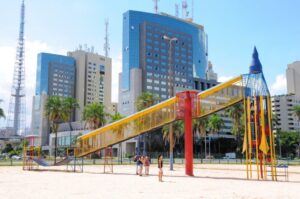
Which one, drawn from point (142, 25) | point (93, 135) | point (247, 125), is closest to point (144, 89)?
point (142, 25)

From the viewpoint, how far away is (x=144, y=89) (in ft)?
470

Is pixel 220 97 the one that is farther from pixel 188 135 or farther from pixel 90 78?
pixel 90 78

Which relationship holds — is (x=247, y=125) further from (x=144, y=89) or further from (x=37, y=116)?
(x=37, y=116)

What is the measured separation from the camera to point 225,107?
91.2 ft

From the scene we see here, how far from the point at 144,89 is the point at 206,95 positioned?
4529 inches

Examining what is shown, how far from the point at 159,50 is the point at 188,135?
128 metres

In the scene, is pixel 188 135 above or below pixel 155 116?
below

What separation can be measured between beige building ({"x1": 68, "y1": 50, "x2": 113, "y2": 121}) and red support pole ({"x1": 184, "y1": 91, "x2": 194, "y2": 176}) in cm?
16114

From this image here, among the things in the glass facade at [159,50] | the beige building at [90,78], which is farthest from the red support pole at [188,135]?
the beige building at [90,78]

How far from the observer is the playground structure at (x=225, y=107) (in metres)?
25.0

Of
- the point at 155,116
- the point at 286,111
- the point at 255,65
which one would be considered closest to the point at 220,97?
the point at 255,65

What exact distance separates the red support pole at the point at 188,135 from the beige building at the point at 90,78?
161m

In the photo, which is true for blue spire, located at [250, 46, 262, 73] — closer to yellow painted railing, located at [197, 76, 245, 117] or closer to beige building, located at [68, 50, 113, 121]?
yellow painted railing, located at [197, 76, 245, 117]

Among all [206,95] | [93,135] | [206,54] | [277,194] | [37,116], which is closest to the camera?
[277,194]
